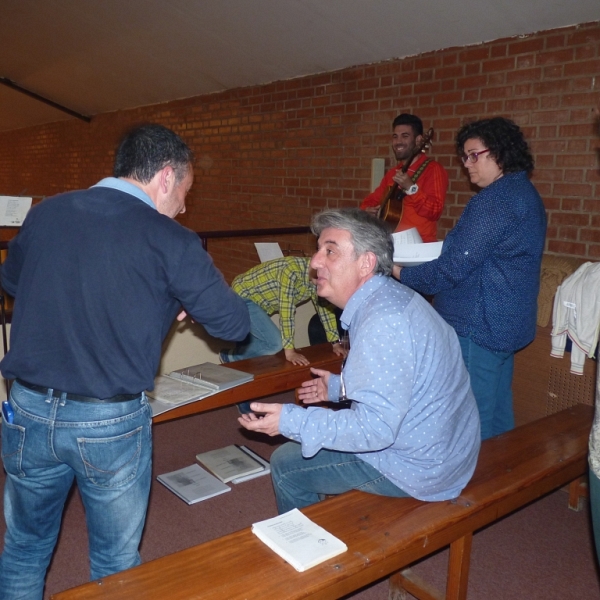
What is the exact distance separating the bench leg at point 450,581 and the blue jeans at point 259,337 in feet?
4.86

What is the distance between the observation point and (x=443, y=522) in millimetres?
1764

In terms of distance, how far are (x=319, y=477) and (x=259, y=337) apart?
1.52 meters

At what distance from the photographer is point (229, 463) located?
10.3 ft

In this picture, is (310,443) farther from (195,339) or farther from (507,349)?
(195,339)

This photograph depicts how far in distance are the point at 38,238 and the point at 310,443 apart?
2.72ft

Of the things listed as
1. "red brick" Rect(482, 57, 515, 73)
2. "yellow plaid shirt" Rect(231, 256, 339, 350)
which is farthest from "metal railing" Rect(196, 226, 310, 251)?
"red brick" Rect(482, 57, 515, 73)

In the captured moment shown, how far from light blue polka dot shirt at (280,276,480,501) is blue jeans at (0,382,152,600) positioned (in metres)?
0.40

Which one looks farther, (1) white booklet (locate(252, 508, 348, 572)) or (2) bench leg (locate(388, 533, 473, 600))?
(2) bench leg (locate(388, 533, 473, 600))

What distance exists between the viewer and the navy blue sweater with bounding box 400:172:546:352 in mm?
2451

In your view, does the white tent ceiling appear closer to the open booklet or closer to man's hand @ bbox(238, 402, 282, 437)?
the open booklet

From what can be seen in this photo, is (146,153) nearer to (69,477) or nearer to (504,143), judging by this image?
(69,477)

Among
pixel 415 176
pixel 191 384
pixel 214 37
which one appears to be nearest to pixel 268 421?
pixel 191 384

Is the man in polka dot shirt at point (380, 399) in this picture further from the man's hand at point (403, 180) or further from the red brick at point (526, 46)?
the red brick at point (526, 46)

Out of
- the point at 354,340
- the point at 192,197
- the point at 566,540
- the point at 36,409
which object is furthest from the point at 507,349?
the point at 192,197
